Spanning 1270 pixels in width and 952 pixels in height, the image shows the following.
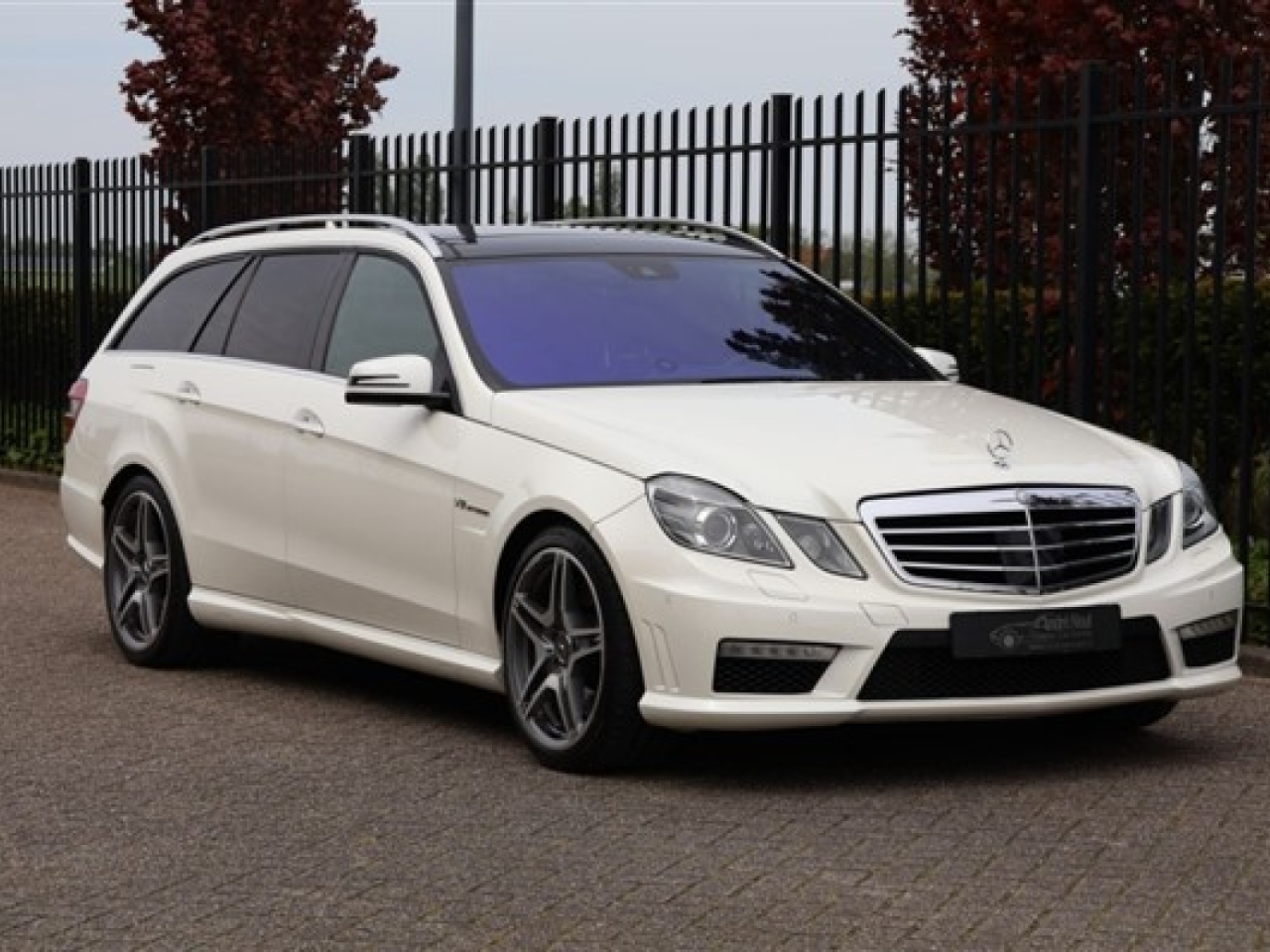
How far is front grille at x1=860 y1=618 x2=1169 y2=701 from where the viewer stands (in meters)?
7.74

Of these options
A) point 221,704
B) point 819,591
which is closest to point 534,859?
point 819,591

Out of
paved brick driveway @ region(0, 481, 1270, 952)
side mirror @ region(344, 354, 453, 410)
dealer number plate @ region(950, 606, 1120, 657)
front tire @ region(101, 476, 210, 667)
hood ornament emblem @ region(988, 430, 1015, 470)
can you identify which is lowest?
paved brick driveway @ region(0, 481, 1270, 952)

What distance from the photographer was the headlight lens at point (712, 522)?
7770mm

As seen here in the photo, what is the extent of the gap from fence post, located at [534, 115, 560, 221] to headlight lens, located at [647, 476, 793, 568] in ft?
26.2

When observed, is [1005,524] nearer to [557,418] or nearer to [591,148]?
[557,418]

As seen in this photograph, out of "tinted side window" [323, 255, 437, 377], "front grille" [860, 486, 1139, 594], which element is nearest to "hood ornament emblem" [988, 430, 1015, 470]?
"front grille" [860, 486, 1139, 594]

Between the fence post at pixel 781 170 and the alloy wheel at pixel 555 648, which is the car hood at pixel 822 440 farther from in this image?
the fence post at pixel 781 170

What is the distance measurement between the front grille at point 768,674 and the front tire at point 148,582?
325 cm

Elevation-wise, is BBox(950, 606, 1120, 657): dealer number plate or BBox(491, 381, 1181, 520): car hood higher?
BBox(491, 381, 1181, 520): car hood

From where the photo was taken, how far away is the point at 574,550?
319 inches

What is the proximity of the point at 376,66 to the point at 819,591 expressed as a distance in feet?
103

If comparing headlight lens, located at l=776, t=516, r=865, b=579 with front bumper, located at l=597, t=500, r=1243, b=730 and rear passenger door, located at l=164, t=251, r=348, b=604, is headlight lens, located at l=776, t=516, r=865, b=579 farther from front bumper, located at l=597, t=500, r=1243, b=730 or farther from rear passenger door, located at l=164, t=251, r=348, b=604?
rear passenger door, located at l=164, t=251, r=348, b=604

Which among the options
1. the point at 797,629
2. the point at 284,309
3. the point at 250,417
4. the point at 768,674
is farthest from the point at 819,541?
the point at 284,309

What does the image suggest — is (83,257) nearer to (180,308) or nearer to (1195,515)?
(180,308)
